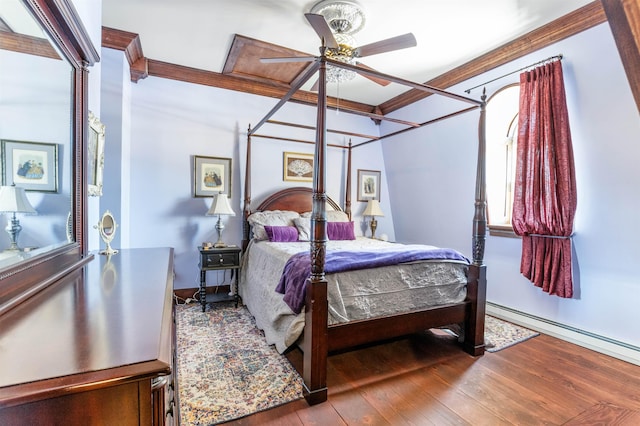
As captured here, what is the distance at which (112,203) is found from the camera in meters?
2.96

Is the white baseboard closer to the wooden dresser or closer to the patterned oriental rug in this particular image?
the patterned oriental rug

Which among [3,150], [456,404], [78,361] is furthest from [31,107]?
[456,404]

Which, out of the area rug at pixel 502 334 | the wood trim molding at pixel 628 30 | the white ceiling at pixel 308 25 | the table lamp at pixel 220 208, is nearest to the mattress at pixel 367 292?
the area rug at pixel 502 334

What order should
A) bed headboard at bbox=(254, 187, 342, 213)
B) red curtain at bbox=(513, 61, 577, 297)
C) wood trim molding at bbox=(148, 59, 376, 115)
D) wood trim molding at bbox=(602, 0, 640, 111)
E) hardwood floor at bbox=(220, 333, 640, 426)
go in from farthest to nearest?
1. bed headboard at bbox=(254, 187, 342, 213)
2. wood trim molding at bbox=(148, 59, 376, 115)
3. red curtain at bbox=(513, 61, 577, 297)
4. hardwood floor at bbox=(220, 333, 640, 426)
5. wood trim molding at bbox=(602, 0, 640, 111)

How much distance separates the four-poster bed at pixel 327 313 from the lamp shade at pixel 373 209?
2.01 metres

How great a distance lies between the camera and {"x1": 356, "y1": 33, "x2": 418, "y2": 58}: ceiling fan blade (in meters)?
Result: 2.15

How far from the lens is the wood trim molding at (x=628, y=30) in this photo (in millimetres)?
405

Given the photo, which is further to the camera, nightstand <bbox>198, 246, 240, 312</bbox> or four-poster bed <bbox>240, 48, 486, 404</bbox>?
nightstand <bbox>198, 246, 240, 312</bbox>

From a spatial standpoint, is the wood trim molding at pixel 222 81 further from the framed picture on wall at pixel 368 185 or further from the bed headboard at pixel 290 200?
the bed headboard at pixel 290 200

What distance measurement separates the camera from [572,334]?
8.91 ft

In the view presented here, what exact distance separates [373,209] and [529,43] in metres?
2.53

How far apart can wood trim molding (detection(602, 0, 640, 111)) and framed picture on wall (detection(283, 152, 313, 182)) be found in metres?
3.90

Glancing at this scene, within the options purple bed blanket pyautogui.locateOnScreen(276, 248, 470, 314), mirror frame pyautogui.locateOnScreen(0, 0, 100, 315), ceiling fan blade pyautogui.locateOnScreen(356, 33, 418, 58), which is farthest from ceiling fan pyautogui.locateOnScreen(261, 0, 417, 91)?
purple bed blanket pyautogui.locateOnScreen(276, 248, 470, 314)

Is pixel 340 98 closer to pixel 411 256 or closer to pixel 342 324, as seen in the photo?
pixel 411 256
